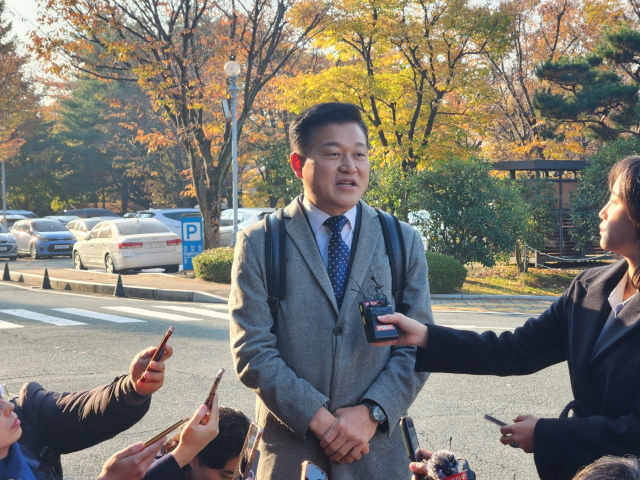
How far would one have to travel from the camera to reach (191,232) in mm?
18484

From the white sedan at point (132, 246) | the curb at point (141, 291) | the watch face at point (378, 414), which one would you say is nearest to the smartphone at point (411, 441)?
the watch face at point (378, 414)

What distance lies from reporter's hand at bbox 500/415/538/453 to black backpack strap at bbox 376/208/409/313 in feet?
1.97

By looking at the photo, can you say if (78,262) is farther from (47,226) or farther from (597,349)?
(597,349)

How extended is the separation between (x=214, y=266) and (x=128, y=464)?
14798 mm

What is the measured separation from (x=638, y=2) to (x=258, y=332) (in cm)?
2733

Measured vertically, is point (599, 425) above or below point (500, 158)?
below

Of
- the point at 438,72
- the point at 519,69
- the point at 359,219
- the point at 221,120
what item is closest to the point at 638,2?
the point at 519,69

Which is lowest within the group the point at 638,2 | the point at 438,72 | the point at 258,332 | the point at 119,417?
the point at 119,417

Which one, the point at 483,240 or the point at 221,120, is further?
the point at 221,120

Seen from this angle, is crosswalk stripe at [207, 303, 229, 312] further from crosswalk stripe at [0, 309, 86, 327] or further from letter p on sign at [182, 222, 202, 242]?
letter p on sign at [182, 222, 202, 242]

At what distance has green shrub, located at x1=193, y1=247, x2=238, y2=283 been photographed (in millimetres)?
16781

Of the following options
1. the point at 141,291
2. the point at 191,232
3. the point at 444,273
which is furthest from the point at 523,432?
the point at 191,232

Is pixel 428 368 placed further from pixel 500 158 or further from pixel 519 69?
pixel 500 158

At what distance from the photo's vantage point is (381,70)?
20984 mm
